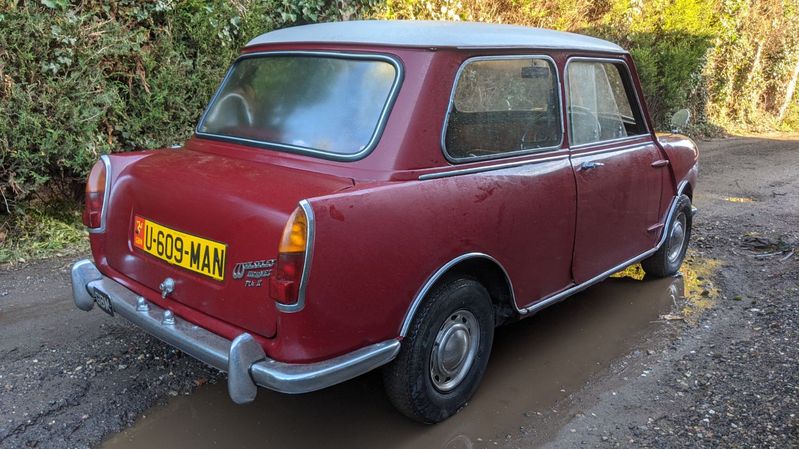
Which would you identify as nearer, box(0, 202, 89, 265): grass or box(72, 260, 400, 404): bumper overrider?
box(72, 260, 400, 404): bumper overrider

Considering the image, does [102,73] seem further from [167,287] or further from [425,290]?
[425,290]

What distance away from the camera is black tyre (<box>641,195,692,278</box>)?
4.82 m

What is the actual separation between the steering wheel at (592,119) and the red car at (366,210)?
17 millimetres

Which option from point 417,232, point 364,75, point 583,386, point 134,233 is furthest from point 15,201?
point 583,386

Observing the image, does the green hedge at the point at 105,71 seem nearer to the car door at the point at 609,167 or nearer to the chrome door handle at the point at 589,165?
the car door at the point at 609,167

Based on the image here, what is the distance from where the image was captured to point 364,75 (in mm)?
2957

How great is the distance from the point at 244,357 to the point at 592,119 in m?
2.57

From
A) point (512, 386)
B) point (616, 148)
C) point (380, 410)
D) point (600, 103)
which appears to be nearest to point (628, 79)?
point (600, 103)

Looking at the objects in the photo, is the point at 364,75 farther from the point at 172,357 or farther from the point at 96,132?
the point at 96,132

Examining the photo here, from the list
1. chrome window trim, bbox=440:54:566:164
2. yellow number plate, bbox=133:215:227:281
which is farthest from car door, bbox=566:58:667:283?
yellow number plate, bbox=133:215:227:281

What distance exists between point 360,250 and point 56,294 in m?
2.92

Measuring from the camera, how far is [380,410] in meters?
3.16

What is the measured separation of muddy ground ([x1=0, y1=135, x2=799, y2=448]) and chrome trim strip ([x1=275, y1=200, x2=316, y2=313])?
87 centimetres

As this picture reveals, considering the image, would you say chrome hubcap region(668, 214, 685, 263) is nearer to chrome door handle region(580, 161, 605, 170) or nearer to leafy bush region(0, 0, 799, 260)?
chrome door handle region(580, 161, 605, 170)
